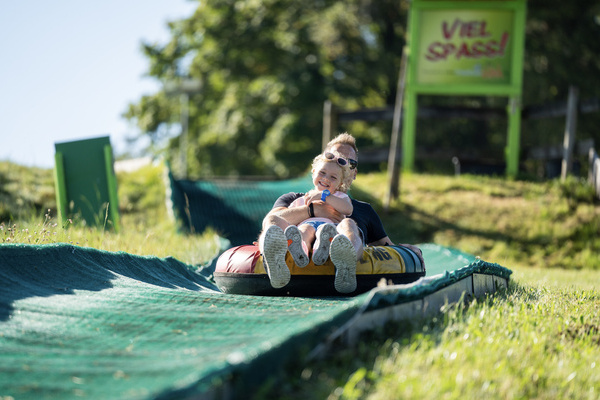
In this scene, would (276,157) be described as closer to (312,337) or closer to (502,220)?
(502,220)

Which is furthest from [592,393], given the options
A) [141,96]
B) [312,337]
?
[141,96]

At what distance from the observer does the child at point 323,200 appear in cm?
437

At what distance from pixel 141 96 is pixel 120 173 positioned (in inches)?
431

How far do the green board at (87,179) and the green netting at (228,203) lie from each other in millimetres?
1269

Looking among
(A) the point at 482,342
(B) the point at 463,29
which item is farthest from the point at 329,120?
(A) the point at 482,342

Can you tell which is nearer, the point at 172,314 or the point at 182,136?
the point at 172,314

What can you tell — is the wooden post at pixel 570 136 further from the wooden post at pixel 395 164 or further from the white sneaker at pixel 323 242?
the white sneaker at pixel 323 242

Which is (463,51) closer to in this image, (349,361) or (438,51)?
(438,51)

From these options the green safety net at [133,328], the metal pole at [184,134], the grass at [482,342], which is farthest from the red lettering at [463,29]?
the metal pole at [184,134]

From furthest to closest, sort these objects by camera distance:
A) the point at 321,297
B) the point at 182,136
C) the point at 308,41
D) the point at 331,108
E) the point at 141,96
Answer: the point at 141,96
the point at 182,136
the point at 308,41
the point at 331,108
the point at 321,297

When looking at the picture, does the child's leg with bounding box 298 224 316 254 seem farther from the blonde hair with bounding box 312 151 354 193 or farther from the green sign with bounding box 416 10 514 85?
the green sign with bounding box 416 10 514 85

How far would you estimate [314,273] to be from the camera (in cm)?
449

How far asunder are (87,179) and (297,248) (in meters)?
4.55

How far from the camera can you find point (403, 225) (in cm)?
1033
